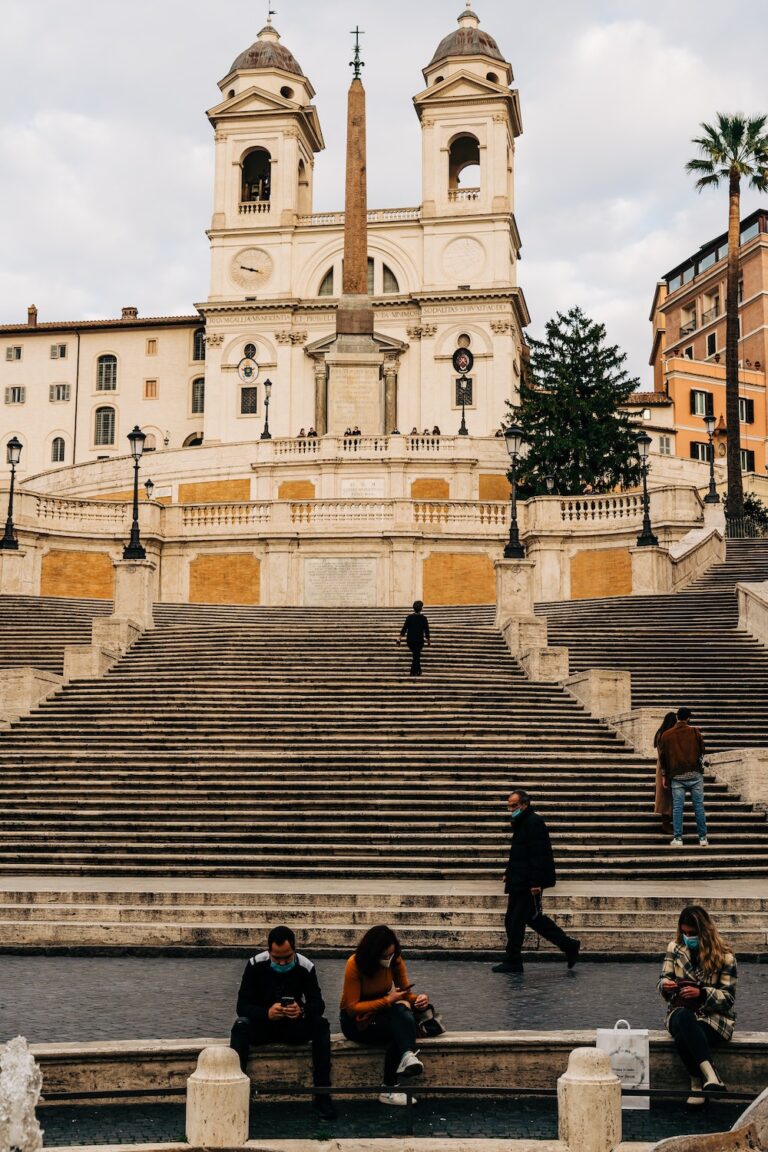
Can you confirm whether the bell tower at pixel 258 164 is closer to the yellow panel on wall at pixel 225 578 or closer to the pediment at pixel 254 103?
the pediment at pixel 254 103

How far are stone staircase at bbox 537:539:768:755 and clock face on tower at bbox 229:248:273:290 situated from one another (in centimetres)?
4847

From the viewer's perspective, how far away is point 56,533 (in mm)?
36719

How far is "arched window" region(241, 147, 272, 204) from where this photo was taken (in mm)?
79938

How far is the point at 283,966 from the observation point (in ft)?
30.3

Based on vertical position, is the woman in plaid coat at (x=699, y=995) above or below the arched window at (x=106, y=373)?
below

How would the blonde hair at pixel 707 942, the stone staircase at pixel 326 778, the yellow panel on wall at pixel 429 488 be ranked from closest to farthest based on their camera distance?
the blonde hair at pixel 707 942 → the stone staircase at pixel 326 778 → the yellow panel on wall at pixel 429 488

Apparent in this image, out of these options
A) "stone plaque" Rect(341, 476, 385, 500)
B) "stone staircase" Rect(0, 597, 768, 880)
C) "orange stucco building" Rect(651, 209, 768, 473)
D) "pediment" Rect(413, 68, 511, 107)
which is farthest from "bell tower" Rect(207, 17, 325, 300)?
"stone staircase" Rect(0, 597, 768, 880)

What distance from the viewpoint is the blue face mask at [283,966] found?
9.21 m

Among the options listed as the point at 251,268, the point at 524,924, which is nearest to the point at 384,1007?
the point at 524,924

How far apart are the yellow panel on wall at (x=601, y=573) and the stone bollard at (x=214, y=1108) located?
91.8 feet

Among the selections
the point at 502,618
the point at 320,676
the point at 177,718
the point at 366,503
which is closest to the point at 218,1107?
the point at 177,718

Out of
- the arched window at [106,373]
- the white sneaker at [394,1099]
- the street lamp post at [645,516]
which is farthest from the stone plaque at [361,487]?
the arched window at [106,373]

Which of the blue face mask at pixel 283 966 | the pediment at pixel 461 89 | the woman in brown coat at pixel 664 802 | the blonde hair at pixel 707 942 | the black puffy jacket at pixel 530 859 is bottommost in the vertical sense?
the blue face mask at pixel 283 966

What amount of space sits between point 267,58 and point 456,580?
2070 inches
